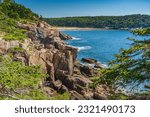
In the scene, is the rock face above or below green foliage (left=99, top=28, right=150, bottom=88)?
below

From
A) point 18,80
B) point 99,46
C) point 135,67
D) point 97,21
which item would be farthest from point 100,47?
point 97,21

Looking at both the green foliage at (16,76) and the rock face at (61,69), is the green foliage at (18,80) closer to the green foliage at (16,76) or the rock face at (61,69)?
the green foliage at (16,76)

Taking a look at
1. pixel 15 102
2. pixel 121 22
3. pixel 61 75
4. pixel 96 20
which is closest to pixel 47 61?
pixel 61 75

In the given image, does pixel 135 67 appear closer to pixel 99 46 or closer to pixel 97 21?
pixel 99 46

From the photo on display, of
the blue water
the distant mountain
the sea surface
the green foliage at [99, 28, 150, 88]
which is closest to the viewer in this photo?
the green foliage at [99, 28, 150, 88]

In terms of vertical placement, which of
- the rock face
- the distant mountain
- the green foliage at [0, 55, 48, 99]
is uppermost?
the green foliage at [0, 55, 48, 99]

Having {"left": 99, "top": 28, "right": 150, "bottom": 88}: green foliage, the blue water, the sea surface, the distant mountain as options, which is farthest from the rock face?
the distant mountain

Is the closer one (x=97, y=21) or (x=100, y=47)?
(x=100, y=47)

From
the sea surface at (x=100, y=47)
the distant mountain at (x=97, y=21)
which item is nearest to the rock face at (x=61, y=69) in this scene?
the sea surface at (x=100, y=47)

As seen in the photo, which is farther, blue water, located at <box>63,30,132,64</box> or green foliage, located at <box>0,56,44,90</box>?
blue water, located at <box>63,30,132,64</box>

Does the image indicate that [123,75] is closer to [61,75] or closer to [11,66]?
[11,66]

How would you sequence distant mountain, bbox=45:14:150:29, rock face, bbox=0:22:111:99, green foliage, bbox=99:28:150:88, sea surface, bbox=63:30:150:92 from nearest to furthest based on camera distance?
green foliage, bbox=99:28:150:88, rock face, bbox=0:22:111:99, sea surface, bbox=63:30:150:92, distant mountain, bbox=45:14:150:29

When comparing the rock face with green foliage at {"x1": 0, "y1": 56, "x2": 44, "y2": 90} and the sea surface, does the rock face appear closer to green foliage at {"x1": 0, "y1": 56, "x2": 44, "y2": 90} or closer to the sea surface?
the sea surface

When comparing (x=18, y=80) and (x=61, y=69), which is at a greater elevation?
(x=18, y=80)
